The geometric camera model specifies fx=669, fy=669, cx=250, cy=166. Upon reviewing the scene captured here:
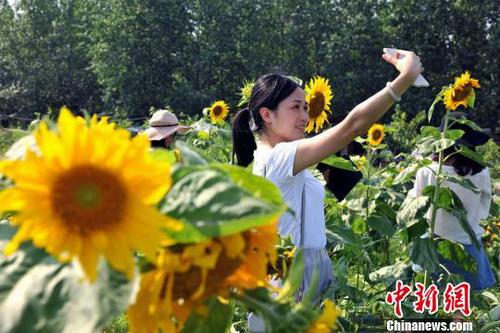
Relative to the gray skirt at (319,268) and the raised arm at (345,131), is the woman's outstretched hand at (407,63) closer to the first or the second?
the raised arm at (345,131)

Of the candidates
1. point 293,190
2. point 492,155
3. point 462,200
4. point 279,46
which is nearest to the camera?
point 293,190

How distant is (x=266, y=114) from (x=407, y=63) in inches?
20.8

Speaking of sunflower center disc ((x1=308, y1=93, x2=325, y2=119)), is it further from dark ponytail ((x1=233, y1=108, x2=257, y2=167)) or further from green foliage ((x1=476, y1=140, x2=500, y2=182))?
green foliage ((x1=476, y1=140, x2=500, y2=182))

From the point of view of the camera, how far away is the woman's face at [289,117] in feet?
5.70

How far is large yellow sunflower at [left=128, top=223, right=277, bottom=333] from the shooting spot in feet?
1.33

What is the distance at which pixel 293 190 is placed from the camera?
1632mm

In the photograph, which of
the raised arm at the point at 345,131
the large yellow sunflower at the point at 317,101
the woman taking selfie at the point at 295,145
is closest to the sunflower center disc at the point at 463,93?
the large yellow sunflower at the point at 317,101

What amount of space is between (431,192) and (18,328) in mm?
2212

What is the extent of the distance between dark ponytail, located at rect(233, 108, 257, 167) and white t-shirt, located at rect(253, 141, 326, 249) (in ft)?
0.42

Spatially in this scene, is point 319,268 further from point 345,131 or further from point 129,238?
point 129,238

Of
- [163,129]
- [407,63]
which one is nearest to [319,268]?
[407,63]

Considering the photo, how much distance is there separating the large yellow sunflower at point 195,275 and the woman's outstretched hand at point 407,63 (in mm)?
930

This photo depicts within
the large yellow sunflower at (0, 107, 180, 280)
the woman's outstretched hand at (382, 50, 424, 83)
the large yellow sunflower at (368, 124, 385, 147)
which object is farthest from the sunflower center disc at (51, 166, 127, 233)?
the large yellow sunflower at (368, 124, 385, 147)

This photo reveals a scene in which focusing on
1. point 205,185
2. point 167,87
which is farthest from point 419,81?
point 167,87
